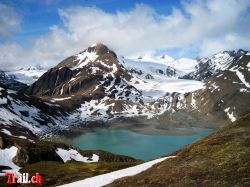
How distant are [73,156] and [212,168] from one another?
403ft

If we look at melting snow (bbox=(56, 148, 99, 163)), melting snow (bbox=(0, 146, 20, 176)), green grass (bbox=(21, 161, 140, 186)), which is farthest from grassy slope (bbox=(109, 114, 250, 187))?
melting snow (bbox=(56, 148, 99, 163))

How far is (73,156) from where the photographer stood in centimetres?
15375

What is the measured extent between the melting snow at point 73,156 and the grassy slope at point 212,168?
4183 inches

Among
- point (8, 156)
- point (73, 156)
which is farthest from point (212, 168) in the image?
point (73, 156)

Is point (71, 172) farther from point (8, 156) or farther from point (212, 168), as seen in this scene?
point (212, 168)

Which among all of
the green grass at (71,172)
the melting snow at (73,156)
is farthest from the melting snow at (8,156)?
the melting snow at (73,156)

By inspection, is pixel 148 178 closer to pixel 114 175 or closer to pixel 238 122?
pixel 114 175

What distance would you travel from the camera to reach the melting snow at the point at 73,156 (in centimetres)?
14850

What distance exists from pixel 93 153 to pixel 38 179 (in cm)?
10168

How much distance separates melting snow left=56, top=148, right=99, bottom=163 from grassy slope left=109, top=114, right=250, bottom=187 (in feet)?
349

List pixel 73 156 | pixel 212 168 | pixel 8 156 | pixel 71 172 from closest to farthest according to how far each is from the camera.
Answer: pixel 212 168 → pixel 71 172 → pixel 8 156 → pixel 73 156

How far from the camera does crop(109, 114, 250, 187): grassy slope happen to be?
1283 inches

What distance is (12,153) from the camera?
11938 centimetres

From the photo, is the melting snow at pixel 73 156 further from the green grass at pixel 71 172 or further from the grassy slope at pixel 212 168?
the grassy slope at pixel 212 168
